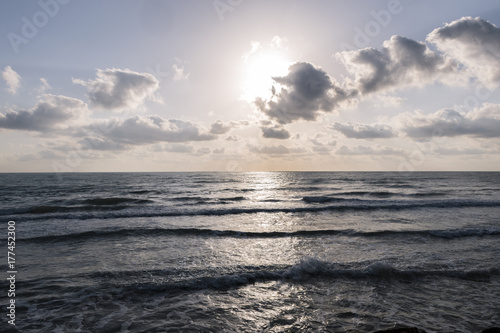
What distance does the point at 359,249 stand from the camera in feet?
46.8

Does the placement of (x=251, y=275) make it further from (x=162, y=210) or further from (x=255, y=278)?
(x=162, y=210)

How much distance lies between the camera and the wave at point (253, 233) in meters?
17.2

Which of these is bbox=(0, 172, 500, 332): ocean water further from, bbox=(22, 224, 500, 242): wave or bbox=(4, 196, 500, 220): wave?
bbox=(4, 196, 500, 220): wave

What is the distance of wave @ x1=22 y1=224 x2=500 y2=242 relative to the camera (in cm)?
1725

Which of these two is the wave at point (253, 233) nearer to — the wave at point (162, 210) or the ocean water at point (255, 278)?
the ocean water at point (255, 278)

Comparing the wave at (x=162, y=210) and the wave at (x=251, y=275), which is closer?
the wave at (x=251, y=275)

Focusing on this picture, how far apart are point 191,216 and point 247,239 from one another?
10.8 meters

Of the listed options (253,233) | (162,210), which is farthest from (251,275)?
(162,210)

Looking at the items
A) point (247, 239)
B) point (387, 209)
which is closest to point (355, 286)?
point (247, 239)

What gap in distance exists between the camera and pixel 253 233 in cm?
1900

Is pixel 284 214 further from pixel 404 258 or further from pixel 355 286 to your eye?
pixel 355 286

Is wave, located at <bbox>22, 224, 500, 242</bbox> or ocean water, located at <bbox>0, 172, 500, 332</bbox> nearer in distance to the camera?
ocean water, located at <bbox>0, 172, 500, 332</bbox>

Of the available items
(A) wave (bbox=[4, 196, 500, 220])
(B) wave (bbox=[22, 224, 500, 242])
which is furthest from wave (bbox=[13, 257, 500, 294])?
(A) wave (bbox=[4, 196, 500, 220])

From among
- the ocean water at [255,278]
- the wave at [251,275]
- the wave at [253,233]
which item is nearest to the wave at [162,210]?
the ocean water at [255,278]
